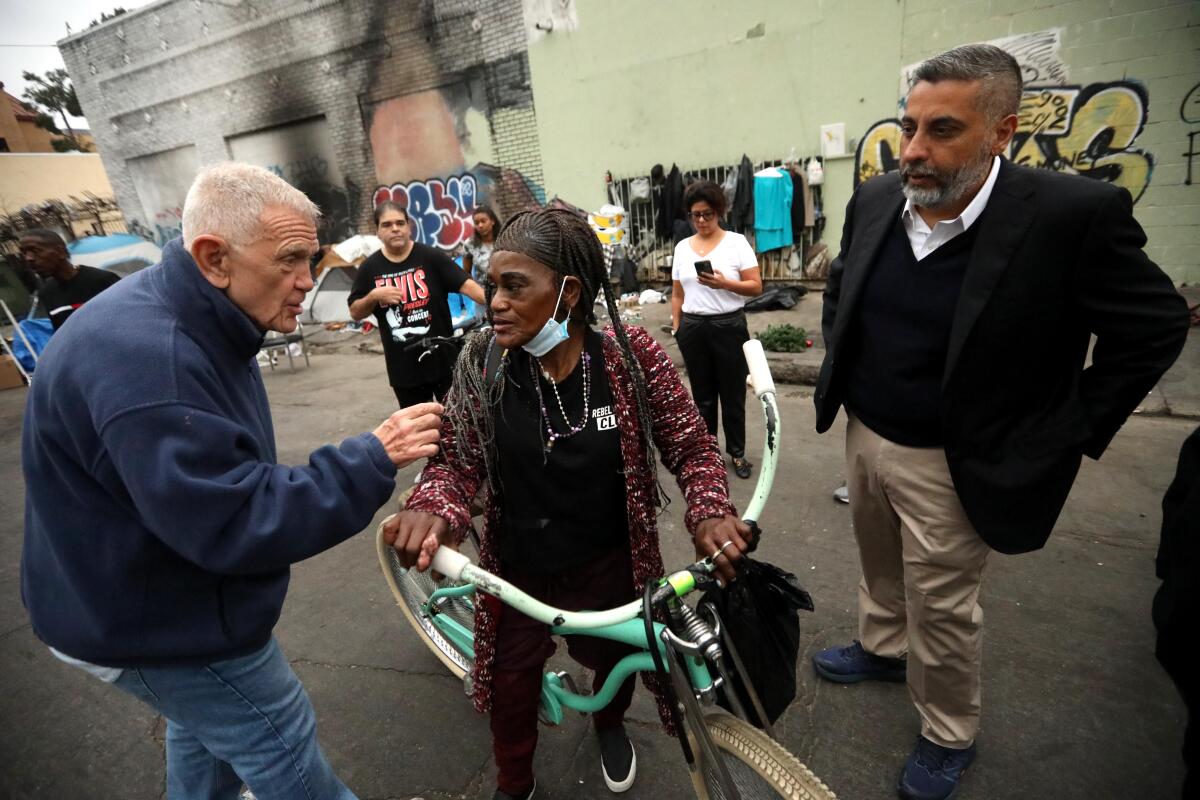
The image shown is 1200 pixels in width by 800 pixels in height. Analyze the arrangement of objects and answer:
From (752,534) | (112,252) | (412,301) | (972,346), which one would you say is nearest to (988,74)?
(972,346)

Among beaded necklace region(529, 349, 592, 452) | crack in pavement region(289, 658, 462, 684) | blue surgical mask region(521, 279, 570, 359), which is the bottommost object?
crack in pavement region(289, 658, 462, 684)

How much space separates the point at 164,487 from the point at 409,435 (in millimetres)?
471

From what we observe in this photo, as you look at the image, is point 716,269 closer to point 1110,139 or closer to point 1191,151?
point 1110,139

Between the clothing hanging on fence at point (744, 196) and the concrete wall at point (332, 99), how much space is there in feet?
13.2

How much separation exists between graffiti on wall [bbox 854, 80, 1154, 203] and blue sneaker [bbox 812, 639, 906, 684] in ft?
22.9

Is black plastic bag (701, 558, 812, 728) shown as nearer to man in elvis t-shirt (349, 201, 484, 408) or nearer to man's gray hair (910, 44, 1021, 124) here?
man's gray hair (910, 44, 1021, 124)

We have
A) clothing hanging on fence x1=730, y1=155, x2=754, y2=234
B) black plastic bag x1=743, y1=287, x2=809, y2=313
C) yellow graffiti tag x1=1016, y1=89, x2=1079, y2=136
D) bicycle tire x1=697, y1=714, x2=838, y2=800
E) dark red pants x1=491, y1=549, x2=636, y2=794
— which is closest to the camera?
bicycle tire x1=697, y1=714, x2=838, y2=800

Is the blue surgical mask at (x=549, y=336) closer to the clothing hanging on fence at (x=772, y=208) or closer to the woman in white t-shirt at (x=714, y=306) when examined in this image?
the woman in white t-shirt at (x=714, y=306)

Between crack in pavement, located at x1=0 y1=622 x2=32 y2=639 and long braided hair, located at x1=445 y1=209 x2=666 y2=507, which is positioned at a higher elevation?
long braided hair, located at x1=445 y1=209 x2=666 y2=507

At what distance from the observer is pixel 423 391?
431 cm

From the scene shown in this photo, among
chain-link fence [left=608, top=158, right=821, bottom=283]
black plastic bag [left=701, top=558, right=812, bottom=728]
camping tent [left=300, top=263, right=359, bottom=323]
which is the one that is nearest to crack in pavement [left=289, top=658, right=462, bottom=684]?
black plastic bag [left=701, top=558, right=812, bottom=728]

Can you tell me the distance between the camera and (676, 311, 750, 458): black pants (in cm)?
412

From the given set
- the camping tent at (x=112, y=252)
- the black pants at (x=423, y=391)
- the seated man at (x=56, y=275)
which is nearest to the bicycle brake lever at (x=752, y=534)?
the black pants at (x=423, y=391)

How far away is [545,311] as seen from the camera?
1643 millimetres
